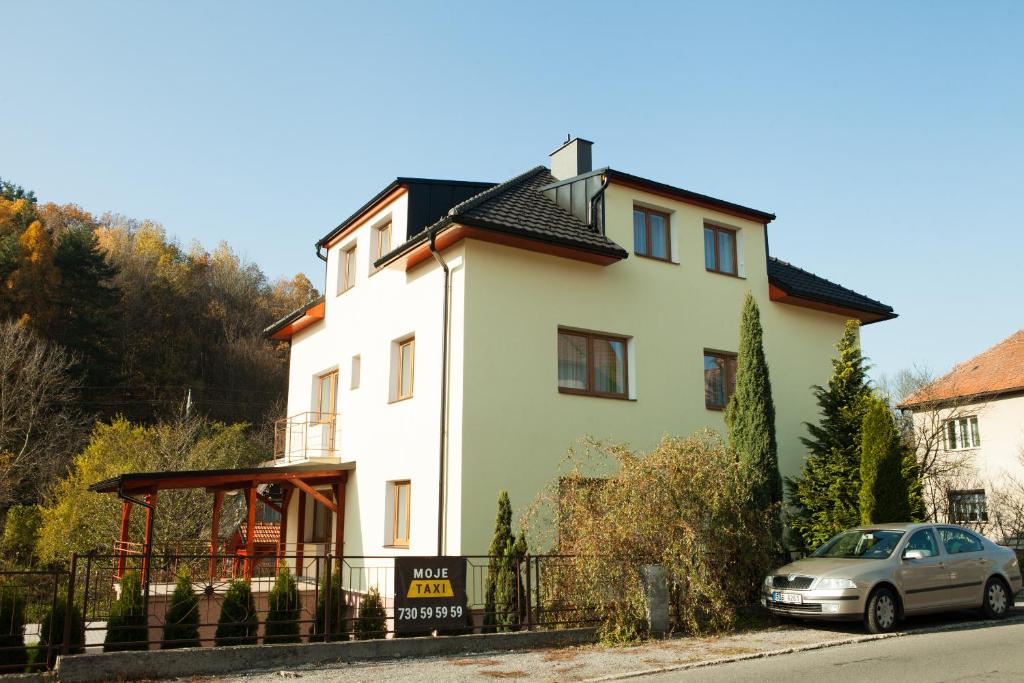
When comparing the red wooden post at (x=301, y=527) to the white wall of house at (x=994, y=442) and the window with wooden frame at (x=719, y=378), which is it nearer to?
the window with wooden frame at (x=719, y=378)

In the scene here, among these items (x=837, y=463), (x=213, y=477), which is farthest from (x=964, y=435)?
(x=213, y=477)

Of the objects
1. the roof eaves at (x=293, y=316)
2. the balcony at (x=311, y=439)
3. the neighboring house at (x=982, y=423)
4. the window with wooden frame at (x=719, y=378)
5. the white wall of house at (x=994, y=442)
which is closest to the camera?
the window with wooden frame at (x=719, y=378)

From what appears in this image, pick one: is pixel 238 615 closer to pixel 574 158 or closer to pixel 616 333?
pixel 616 333

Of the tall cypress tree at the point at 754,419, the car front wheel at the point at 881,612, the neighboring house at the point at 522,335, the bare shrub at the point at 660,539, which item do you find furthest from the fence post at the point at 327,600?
the tall cypress tree at the point at 754,419

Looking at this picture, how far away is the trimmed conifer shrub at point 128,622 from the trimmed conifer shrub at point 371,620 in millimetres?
2660

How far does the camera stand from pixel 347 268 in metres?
21.1

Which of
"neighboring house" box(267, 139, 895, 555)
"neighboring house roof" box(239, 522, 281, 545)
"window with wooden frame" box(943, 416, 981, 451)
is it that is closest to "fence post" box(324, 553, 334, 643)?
"neighboring house" box(267, 139, 895, 555)

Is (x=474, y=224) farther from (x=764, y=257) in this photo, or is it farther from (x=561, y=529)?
(x=764, y=257)

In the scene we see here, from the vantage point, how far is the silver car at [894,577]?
11406mm

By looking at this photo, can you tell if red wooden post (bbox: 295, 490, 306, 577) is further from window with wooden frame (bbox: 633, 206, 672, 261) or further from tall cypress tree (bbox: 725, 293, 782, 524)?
tall cypress tree (bbox: 725, 293, 782, 524)

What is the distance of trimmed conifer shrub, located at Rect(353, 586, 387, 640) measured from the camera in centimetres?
1126

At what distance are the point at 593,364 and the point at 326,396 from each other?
7.99m

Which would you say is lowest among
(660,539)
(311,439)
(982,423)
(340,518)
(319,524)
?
(660,539)

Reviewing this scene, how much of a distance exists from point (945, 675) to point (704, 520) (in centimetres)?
448
